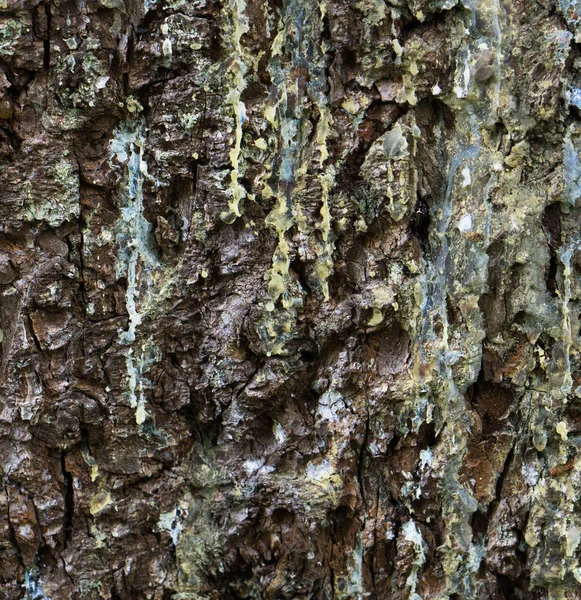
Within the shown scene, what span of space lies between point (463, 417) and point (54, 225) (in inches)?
41.6

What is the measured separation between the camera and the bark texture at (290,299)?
4.73ft

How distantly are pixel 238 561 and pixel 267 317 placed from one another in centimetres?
61

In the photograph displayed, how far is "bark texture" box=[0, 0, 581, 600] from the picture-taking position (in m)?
1.44

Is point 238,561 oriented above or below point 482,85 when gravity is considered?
below

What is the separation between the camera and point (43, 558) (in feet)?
5.09

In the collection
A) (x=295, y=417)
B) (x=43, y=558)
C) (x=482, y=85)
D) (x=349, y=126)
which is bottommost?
(x=43, y=558)

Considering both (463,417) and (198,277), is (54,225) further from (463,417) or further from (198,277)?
(463,417)

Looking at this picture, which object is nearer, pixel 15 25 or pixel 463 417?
pixel 15 25

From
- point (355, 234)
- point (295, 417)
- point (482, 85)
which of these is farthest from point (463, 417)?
point (482, 85)

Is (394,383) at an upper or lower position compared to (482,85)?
lower

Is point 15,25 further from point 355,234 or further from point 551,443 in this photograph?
point 551,443

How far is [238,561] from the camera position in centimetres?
157

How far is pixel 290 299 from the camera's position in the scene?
4.91ft

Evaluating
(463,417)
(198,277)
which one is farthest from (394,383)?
(198,277)
